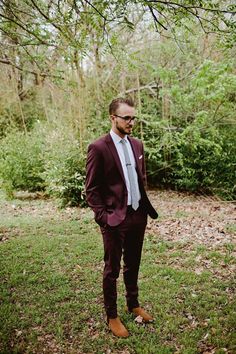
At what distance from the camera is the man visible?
2875 millimetres

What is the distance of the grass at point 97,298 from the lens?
10.2ft

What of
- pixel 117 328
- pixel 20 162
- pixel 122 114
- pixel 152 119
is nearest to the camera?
pixel 122 114

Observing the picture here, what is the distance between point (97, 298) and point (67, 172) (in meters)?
4.76

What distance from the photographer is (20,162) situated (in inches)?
394

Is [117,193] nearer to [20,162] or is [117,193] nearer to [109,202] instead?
[109,202]

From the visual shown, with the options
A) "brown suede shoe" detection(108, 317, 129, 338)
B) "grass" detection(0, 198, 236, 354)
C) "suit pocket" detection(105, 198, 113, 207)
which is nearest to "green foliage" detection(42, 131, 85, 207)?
"grass" detection(0, 198, 236, 354)

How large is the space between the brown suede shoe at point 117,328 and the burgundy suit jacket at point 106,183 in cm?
105

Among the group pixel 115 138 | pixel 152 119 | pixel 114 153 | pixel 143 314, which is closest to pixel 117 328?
pixel 143 314

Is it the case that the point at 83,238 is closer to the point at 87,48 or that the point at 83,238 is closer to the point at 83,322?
the point at 83,322

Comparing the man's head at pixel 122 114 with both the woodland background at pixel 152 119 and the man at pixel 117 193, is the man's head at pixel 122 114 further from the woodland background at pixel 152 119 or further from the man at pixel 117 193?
the woodland background at pixel 152 119

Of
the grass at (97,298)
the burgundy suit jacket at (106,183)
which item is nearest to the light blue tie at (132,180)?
the burgundy suit jacket at (106,183)

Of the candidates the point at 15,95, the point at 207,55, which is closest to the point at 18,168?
the point at 15,95

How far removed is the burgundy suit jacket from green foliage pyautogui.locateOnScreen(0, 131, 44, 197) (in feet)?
23.5

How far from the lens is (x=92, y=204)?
2.90m
